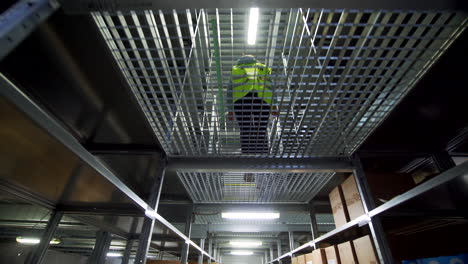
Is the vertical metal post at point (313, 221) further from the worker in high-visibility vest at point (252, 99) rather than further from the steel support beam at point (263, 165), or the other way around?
the worker in high-visibility vest at point (252, 99)

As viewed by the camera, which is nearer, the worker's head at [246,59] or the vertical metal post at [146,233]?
the worker's head at [246,59]

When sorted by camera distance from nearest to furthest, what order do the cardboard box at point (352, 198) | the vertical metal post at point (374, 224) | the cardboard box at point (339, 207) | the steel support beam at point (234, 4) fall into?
the steel support beam at point (234, 4) < the vertical metal post at point (374, 224) < the cardboard box at point (352, 198) < the cardboard box at point (339, 207)

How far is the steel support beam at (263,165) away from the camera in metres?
1.14

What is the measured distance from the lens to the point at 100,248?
5.45 feet

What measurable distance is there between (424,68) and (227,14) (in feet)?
2.32

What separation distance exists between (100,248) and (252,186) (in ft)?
4.40

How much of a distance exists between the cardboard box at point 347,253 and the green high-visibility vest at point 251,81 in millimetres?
1136

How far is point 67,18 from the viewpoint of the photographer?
1.83 feet

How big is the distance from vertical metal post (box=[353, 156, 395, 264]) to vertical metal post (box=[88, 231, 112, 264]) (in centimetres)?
191

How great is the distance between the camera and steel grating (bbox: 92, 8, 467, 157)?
0.59 meters

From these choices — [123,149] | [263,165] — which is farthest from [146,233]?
[263,165]

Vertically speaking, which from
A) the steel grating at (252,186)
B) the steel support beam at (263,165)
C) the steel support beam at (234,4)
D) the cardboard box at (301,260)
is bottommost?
the cardboard box at (301,260)

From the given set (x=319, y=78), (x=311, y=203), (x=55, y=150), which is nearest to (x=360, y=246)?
(x=311, y=203)

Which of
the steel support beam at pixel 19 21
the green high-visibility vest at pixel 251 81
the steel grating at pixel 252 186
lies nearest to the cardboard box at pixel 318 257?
the steel grating at pixel 252 186
